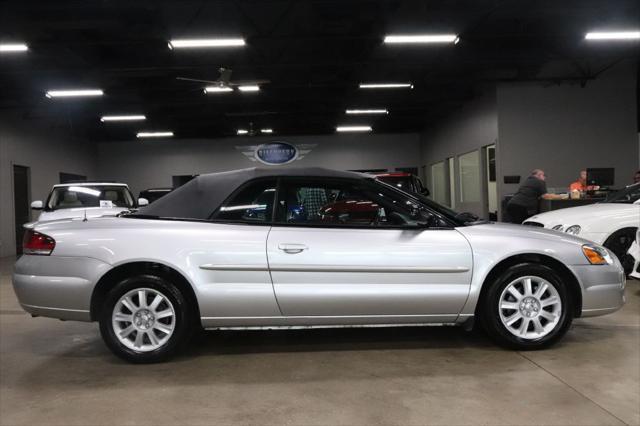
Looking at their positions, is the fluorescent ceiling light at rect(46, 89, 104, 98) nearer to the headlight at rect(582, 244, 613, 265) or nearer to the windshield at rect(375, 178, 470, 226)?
the windshield at rect(375, 178, 470, 226)

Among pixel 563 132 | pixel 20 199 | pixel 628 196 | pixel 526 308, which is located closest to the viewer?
pixel 526 308

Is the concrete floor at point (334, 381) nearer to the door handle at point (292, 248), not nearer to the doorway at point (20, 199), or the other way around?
the door handle at point (292, 248)

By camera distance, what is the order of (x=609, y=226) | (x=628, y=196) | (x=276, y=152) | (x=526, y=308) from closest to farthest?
1. (x=526, y=308)
2. (x=609, y=226)
3. (x=628, y=196)
4. (x=276, y=152)

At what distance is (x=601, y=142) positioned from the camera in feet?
43.2

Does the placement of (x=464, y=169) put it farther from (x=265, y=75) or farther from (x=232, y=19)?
(x=232, y=19)

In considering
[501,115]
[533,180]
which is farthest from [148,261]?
[501,115]

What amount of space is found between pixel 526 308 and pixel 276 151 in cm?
1848

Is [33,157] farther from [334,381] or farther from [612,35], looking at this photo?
[612,35]

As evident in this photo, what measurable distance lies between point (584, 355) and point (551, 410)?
1.08 metres

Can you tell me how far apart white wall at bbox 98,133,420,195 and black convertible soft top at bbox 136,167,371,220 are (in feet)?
58.1

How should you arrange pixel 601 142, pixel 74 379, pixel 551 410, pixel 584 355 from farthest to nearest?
pixel 601 142 → pixel 584 355 → pixel 74 379 → pixel 551 410

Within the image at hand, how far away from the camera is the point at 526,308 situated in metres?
3.39

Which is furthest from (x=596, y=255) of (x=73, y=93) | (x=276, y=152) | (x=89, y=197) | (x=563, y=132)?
(x=276, y=152)

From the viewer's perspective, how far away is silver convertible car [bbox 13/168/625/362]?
3.24 meters
